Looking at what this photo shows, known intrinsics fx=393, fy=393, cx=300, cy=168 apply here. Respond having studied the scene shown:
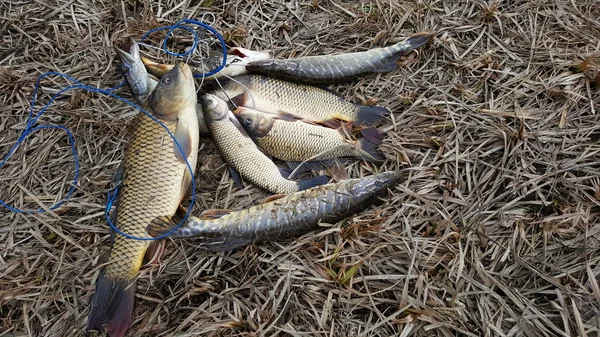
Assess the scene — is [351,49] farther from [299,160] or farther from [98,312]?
[98,312]

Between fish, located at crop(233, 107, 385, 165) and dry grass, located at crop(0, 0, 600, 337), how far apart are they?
0.52 ft

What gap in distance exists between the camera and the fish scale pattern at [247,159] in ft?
9.29

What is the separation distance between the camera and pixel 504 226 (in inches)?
99.7

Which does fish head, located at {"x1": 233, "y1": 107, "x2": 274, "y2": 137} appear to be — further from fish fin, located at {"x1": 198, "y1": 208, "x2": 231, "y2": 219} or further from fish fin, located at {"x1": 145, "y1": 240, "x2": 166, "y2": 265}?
fish fin, located at {"x1": 145, "y1": 240, "x2": 166, "y2": 265}

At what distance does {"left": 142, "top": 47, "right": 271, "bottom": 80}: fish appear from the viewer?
3.04 m

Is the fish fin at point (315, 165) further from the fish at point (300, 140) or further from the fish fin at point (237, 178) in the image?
the fish fin at point (237, 178)

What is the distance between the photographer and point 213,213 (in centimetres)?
270

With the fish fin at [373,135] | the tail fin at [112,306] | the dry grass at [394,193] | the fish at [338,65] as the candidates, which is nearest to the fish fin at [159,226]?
the dry grass at [394,193]

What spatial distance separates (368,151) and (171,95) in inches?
57.8

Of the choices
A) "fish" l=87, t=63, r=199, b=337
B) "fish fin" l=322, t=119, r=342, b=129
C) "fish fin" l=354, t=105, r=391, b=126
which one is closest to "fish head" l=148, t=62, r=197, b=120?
"fish" l=87, t=63, r=199, b=337

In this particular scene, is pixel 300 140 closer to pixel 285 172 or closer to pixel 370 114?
pixel 285 172

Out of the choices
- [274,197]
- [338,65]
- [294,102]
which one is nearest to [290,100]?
[294,102]

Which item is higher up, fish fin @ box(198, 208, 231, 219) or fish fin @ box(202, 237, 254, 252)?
fish fin @ box(198, 208, 231, 219)

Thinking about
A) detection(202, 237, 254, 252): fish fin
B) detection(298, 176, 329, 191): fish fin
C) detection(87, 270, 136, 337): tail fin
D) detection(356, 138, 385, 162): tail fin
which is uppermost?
detection(356, 138, 385, 162): tail fin
